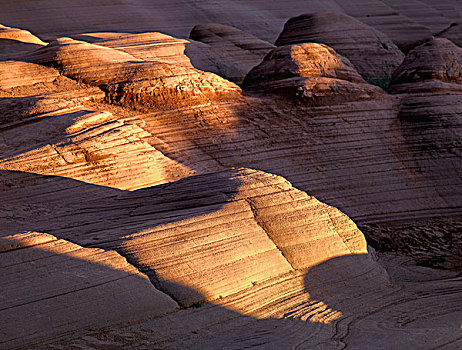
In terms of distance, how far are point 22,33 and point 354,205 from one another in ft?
48.8

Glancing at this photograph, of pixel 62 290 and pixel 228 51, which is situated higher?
pixel 62 290

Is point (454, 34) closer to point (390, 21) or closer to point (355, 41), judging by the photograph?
point (355, 41)

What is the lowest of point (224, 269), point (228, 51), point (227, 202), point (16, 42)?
point (228, 51)

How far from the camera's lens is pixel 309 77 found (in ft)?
41.0

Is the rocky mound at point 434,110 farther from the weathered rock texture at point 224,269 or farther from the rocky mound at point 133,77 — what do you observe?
the rocky mound at point 133,77

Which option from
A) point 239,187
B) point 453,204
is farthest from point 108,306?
point 453,204

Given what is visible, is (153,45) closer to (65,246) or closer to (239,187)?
(239,187)

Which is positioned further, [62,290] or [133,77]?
[133,77]

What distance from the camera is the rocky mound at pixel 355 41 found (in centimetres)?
1947

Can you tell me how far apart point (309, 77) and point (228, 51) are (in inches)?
336

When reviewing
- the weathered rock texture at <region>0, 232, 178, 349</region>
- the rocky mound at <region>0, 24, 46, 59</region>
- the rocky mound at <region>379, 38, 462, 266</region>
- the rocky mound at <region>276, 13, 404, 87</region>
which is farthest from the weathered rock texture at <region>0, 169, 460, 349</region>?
the rocky mound at <region>276, 13, 404, 87</region>

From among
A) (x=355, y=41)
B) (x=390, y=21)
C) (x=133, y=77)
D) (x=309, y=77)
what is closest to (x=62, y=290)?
(x=133, y=77)

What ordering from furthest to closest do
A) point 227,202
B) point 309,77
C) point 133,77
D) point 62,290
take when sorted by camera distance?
point 309,77, point 133,77, point 227,202, point 62,290

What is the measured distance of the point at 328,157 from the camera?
37.4 feet
